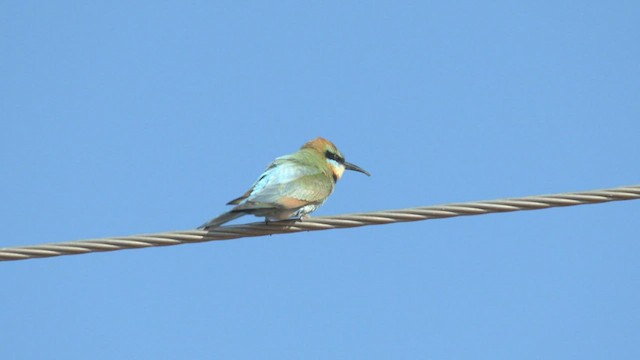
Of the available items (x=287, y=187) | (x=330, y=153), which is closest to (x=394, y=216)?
(x=287, y=187)

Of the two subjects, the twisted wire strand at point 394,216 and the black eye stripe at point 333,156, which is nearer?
the twisted wire strand at point 394,216

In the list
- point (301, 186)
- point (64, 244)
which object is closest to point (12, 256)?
point (64, 244)

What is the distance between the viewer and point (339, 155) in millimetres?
6125

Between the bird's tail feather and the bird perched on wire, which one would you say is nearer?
the bird's tail feather

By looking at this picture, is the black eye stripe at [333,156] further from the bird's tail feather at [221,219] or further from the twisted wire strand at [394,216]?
the twisted wire strand at [394,216]

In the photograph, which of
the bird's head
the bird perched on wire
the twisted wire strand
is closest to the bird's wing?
the bird perched on wire

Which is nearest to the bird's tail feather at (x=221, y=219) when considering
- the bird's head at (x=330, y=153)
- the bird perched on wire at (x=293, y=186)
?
the bird perched on wire at (x=293, y=186)

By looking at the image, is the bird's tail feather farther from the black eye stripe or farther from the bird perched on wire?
the black eye stripe

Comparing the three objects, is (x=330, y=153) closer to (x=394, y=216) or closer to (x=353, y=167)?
(x=353, y=167)

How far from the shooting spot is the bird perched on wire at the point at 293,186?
15.1 ft

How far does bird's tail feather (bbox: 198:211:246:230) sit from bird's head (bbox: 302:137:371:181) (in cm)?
153

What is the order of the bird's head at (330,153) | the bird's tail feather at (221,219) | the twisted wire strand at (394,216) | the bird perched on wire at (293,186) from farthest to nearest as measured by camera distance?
1. the bird's head at (330,153)
2. the bird perched on wire at (293,186)
3. the bird's tail feather at (221,219)
4. the twisted wire strand at (394,216)

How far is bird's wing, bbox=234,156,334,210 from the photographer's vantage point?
471 centimetres

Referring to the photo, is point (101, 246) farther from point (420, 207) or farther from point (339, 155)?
point (339, 155)
